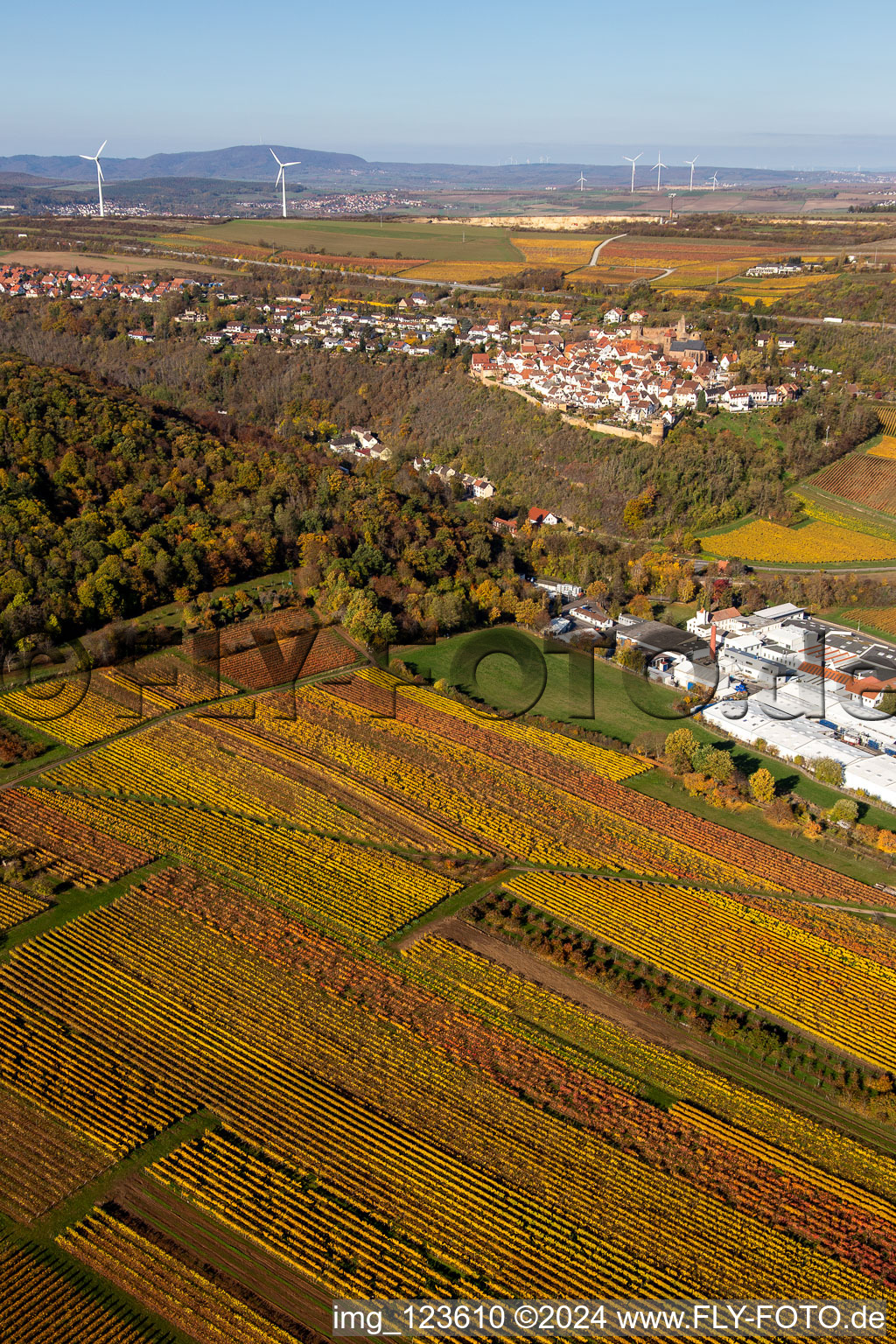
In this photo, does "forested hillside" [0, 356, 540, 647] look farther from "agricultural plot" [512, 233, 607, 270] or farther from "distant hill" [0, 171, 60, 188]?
"distant hill" [0, 171, 60, 188]

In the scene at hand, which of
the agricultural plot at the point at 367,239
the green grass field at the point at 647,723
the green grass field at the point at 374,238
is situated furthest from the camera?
the green grass field at the point at 374,238

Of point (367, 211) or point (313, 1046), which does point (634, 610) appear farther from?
point (367, 211)

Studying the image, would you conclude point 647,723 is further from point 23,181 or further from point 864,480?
point 23,181

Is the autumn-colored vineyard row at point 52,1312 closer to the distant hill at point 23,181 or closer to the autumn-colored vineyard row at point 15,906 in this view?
the autumn-colored vineyard row at point 15,906

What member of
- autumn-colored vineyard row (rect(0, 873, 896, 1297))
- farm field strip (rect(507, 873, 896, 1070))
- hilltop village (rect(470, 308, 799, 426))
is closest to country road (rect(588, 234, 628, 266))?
hilltop village (rect(470, 308, 799, 426))

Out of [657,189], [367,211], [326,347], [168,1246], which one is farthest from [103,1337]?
[657,189]

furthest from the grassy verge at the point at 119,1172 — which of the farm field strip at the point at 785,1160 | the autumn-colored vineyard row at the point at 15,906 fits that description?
the farm field strip at the point at 785,1160
